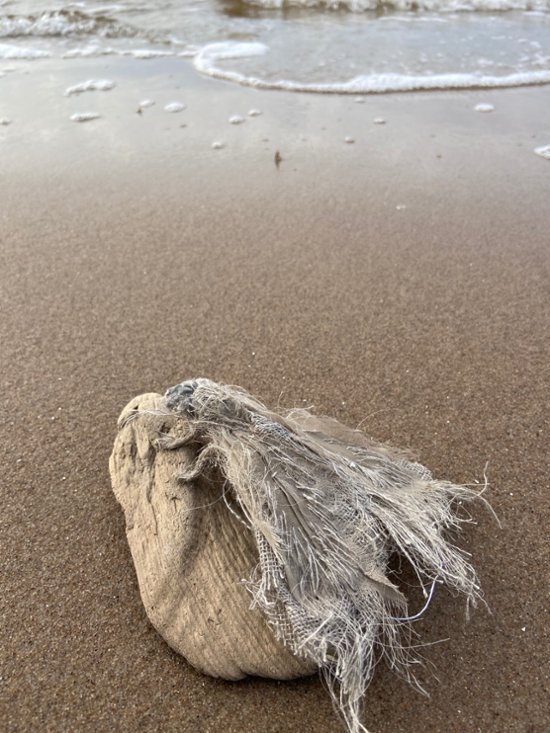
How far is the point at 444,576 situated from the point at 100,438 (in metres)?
1.37

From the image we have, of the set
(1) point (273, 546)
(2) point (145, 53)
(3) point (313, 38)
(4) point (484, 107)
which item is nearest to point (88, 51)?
(2) point (145, 53)

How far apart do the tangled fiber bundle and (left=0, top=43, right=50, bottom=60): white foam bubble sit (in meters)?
6.53

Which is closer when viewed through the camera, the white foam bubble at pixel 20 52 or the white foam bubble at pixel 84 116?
the white foam bubble at pixel 84 116

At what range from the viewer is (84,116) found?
4.89m

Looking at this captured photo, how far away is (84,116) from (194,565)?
14.6 feet

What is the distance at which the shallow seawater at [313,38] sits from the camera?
5.85 meters

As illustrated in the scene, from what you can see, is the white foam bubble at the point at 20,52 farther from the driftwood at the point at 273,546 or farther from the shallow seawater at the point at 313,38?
the driftwood at the point at 273,546

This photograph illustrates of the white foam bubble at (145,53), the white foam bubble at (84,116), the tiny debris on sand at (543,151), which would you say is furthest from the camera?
the white foam bubble at (145,53)

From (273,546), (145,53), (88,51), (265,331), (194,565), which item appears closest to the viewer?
(273,546)

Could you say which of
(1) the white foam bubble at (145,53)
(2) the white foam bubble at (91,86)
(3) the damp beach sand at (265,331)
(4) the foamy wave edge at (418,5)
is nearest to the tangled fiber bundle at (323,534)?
(3) the damp beach sand at (265,331)

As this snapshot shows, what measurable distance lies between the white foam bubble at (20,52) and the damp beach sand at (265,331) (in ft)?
5.31

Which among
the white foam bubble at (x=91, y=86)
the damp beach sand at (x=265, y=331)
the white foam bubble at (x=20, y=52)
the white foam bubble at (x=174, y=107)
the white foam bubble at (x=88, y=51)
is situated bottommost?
the damp beach sand at (x=265, y=331)

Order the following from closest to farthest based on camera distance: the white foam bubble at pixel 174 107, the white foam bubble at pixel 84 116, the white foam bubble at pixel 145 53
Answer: the white foam bubble at pixel 84 116
the white foam bubble at pixel 174 107
the white foam bubble at pixel 145 53

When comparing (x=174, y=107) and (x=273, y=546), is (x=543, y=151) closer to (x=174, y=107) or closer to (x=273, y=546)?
(x=174, y=107)
